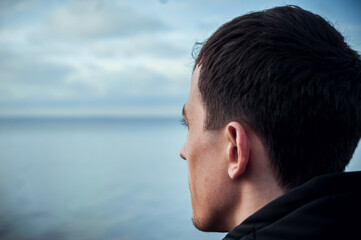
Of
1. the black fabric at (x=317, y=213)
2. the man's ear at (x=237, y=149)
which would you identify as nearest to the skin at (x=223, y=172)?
the man's ear at (x=237, y=149)

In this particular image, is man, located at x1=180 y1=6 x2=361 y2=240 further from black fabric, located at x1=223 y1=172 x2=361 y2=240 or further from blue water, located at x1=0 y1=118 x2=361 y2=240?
blue water, located at x1=0 y1=118 x2=361 y2=240

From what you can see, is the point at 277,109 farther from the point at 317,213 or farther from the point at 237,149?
the point at 317,213

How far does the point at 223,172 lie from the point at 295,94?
1.19 ft

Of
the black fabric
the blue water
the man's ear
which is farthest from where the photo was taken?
the blue water

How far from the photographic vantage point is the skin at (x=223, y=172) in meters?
1.21

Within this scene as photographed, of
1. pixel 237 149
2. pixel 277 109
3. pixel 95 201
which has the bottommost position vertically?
pixel 95 201

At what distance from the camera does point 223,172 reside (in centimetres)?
129

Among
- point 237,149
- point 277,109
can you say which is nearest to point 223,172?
point 237,149

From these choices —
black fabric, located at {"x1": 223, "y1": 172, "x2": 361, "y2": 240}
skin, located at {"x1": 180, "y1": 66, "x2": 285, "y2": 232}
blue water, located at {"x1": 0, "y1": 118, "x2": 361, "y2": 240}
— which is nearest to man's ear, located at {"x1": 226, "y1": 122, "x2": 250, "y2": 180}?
skin, located at {"x1": 180, "y1": 66, "x2": 285, "y2": 232}

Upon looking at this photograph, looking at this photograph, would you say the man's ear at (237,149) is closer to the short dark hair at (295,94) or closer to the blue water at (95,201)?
the short dark hair at (295,94)

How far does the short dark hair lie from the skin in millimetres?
46

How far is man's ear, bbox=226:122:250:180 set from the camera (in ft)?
3.90

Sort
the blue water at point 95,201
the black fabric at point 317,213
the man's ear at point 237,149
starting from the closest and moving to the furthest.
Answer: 1. the black fabric at point 317,213
2. the man's ear at point 237,149
3. the blue water at point 95,201

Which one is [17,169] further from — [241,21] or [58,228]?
[241,21]
